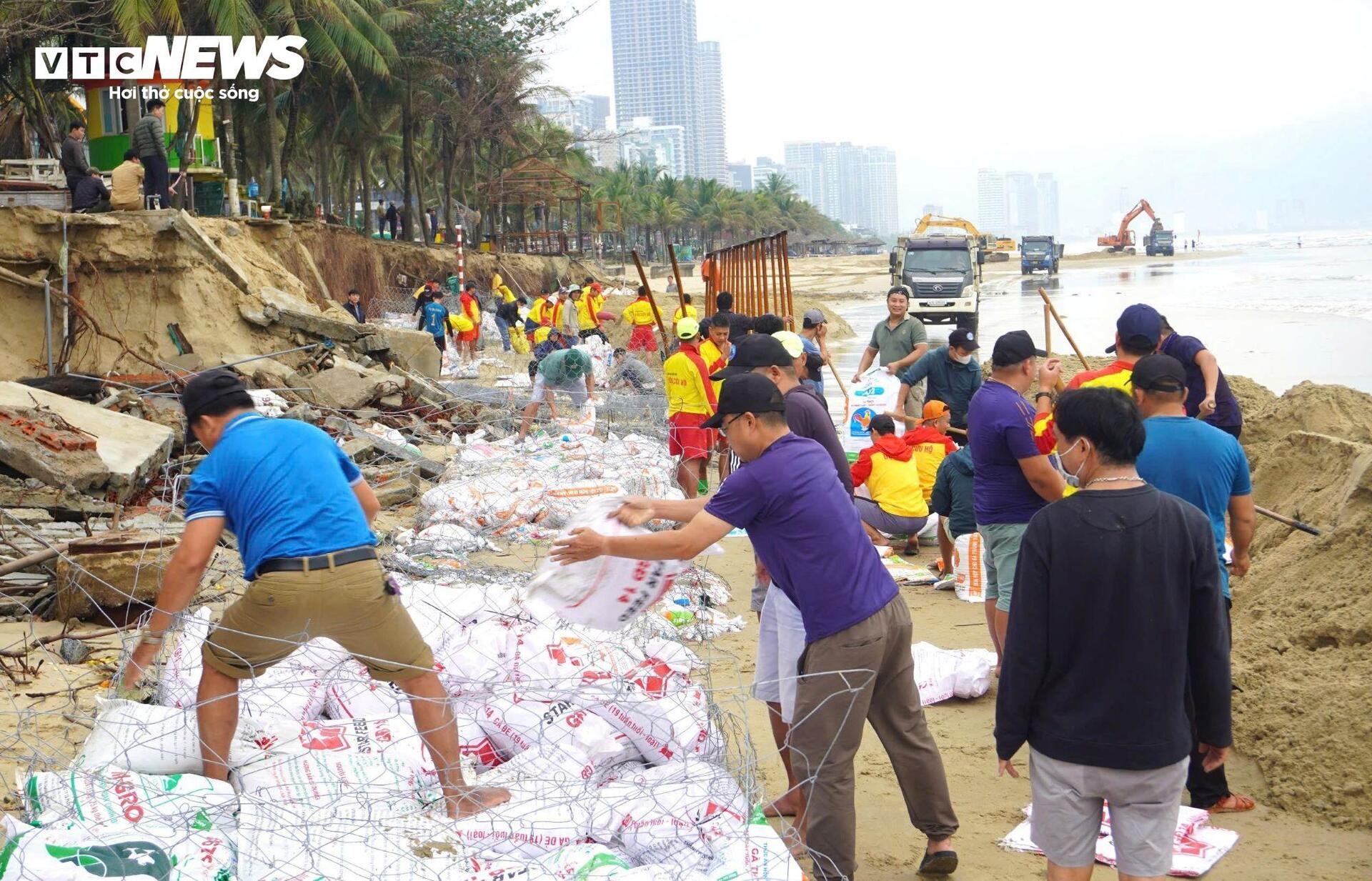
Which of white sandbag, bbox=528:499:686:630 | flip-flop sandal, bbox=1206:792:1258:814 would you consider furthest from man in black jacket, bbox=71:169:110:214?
flip-flop sandal, bbox=1206:792:1258:814

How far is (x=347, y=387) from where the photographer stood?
12.3 m

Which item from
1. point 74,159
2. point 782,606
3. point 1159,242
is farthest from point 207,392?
point 1159,242

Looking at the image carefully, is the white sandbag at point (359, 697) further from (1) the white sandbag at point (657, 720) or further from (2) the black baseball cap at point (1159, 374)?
(2) the black baseball cap at point (1159, 374)

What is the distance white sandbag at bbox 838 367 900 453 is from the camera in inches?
366

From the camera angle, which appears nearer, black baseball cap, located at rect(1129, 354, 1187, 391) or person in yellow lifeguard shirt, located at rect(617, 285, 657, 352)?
black baseball cap, located at rect(1129, 354, 1187, 391)

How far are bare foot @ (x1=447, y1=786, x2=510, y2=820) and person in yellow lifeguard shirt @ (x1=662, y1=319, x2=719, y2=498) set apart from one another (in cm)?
469

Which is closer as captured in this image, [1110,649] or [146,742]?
[1110,649]

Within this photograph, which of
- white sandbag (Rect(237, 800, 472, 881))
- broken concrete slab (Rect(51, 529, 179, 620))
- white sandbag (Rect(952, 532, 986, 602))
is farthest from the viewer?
white sandbag (Rect(952, 532, 986, 602))

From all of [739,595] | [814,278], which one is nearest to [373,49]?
[739,595]

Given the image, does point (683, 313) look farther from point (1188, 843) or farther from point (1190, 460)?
point (1188, 843)

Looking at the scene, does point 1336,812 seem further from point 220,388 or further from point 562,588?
point 220,388

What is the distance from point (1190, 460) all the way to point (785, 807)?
1.78m

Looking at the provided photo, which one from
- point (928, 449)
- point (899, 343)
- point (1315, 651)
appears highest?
point (899, 343)

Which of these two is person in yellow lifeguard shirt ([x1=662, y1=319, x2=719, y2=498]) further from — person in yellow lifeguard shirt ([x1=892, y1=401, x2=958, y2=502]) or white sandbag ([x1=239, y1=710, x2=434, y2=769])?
white sandbag ([x1=239, y1=710, x2=434, y2=769])
